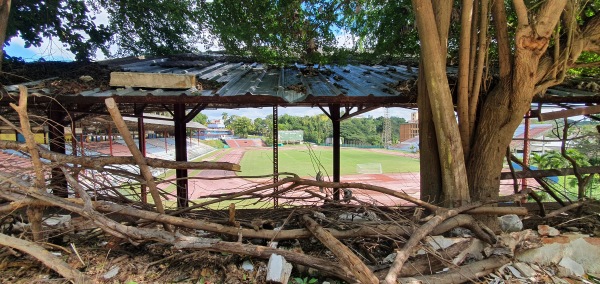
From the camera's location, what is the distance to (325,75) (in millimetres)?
5105

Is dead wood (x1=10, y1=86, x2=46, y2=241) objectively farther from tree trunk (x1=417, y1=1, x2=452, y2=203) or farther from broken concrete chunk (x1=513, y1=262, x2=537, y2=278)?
broken concrete chunk (x1=513, y1=262, x2=537, y2=278)

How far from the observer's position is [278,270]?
6.59ft

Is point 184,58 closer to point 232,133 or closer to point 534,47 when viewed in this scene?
point 534,47

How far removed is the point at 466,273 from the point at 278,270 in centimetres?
142

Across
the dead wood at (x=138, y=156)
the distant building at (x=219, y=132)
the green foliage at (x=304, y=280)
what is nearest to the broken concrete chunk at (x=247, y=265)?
the green foliage at (x=304, y=280)

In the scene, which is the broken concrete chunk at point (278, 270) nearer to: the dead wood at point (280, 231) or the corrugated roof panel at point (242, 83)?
the dead wood at point (280, 231)

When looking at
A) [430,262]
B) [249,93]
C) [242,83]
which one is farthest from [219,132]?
[430,262]

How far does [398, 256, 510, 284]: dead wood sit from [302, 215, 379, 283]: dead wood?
1.16 feet

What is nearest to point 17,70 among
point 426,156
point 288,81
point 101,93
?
point 101,93

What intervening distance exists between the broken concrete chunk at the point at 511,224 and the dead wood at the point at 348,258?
214 cm

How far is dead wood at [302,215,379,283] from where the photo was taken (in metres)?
1.69

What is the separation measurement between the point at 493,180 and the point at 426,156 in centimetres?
70

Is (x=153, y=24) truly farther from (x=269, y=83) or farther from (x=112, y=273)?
(x=112, y=273)

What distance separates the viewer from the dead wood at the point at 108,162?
2373mm
